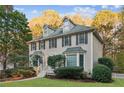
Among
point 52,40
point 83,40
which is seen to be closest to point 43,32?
point 52,40

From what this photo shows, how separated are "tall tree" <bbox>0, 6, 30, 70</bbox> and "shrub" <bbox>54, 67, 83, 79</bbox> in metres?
1.32

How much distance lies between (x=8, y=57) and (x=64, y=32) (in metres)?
1.90

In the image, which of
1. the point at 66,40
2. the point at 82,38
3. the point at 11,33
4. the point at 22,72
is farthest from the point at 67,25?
the point at 22,72

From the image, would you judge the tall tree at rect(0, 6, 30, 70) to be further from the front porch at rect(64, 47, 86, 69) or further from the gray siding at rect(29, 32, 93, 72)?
the front porch at rect(64, 47, 86, 69)

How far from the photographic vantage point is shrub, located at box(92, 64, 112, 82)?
1043 cm

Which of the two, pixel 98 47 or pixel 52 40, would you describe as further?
pixel 52 40

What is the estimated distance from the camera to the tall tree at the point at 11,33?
10.7 metres

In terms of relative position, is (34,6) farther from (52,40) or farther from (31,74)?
(31,74)

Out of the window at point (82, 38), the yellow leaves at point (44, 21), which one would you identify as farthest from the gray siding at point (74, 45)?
the yellow leaves at point (44, 21)

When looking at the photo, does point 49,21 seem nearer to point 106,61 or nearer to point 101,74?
point 106,61

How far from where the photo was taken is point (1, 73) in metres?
10.7

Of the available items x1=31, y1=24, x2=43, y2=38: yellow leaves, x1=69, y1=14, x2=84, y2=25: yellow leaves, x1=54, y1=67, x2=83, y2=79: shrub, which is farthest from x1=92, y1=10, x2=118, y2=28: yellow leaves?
x1=31, y1=24, x2=43, y2=38: yellow leaves

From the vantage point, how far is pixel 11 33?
35.5ft
